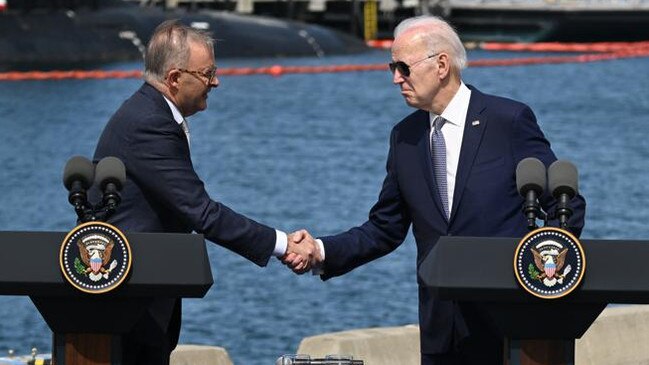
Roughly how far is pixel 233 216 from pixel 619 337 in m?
4.13

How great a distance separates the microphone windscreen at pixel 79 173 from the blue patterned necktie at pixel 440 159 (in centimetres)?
163

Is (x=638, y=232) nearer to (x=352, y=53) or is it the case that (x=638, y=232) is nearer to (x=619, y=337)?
(x=619, y=337)

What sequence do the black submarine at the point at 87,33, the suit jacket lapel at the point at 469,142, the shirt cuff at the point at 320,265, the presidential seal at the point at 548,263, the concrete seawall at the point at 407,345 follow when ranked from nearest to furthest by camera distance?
the presidential seal at the point at 548,263, the suit jacket lapel at the point at 469,142, the shirt cuff at the point at 320,265, the concrete seawall at the point at 407,345, the black submarine at the point at 87,33

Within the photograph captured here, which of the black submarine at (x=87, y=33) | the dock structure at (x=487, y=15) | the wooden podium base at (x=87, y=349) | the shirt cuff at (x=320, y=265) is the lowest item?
the dock structure at (x=487, y=15)

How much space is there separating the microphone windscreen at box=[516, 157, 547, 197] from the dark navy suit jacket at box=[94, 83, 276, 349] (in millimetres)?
1445

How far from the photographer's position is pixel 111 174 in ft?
19.6

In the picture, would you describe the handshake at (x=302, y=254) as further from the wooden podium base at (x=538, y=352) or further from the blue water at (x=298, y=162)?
the blue water at (x=298, y=162)

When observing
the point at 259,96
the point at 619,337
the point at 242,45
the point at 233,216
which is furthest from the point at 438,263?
the point at 242,45

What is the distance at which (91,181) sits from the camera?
19.6ft

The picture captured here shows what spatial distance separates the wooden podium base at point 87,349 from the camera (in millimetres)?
5918

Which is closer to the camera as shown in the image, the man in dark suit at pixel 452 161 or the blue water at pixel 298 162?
the man in dark suit at pixel 452 161

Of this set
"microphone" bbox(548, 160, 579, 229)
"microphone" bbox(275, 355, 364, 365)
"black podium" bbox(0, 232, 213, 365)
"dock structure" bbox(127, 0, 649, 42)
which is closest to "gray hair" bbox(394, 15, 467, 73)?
"microphone" bbox(548, 160, 579, 229)

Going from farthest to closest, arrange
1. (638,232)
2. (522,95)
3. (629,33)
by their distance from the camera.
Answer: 1. (629,33)
2. (522,95)
3. (638,232)

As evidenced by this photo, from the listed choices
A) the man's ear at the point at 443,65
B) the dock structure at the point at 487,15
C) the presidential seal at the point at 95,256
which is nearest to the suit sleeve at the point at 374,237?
the man's ear at the point at 443,65
